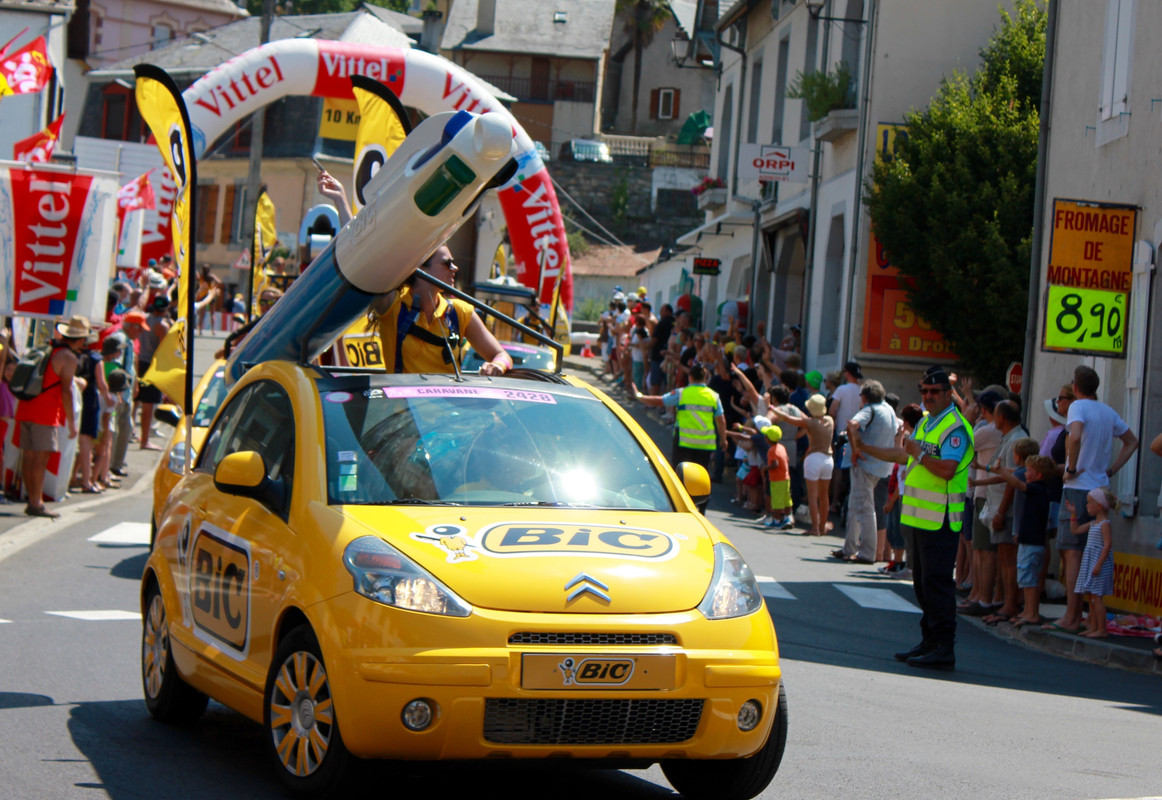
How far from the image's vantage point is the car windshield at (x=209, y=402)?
13031mm

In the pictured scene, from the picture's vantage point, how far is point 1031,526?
12648 millimetres

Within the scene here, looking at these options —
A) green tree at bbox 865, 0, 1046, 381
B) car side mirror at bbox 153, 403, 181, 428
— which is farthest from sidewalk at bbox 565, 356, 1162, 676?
car side mirror at bbox 153, 403, 181, 428

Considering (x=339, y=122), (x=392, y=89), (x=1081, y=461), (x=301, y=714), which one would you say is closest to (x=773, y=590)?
(x=1081, y=461)

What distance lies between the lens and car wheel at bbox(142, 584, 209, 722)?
22.6 feet

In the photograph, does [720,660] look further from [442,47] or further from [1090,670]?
[442,47]

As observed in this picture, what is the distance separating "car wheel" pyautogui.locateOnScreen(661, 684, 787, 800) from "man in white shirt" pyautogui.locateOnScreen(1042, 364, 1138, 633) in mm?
7201

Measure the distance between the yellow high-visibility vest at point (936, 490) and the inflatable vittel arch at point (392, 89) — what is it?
33.5 feet

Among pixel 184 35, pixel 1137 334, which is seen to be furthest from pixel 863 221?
pixel 184 35

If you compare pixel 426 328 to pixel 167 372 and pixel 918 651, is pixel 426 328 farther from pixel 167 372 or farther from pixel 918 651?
pixel 167 372

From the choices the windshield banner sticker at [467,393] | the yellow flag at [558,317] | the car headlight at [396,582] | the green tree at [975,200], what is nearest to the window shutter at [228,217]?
the yellow flag at [558,317]

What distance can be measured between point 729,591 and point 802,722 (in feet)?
7.97

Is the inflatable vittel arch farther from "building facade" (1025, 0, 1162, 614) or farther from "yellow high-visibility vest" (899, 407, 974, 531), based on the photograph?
"yellow high-visibility vest" (899, 407, 974, 531)

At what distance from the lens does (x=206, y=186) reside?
62844 mm

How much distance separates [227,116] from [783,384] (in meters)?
7.94
